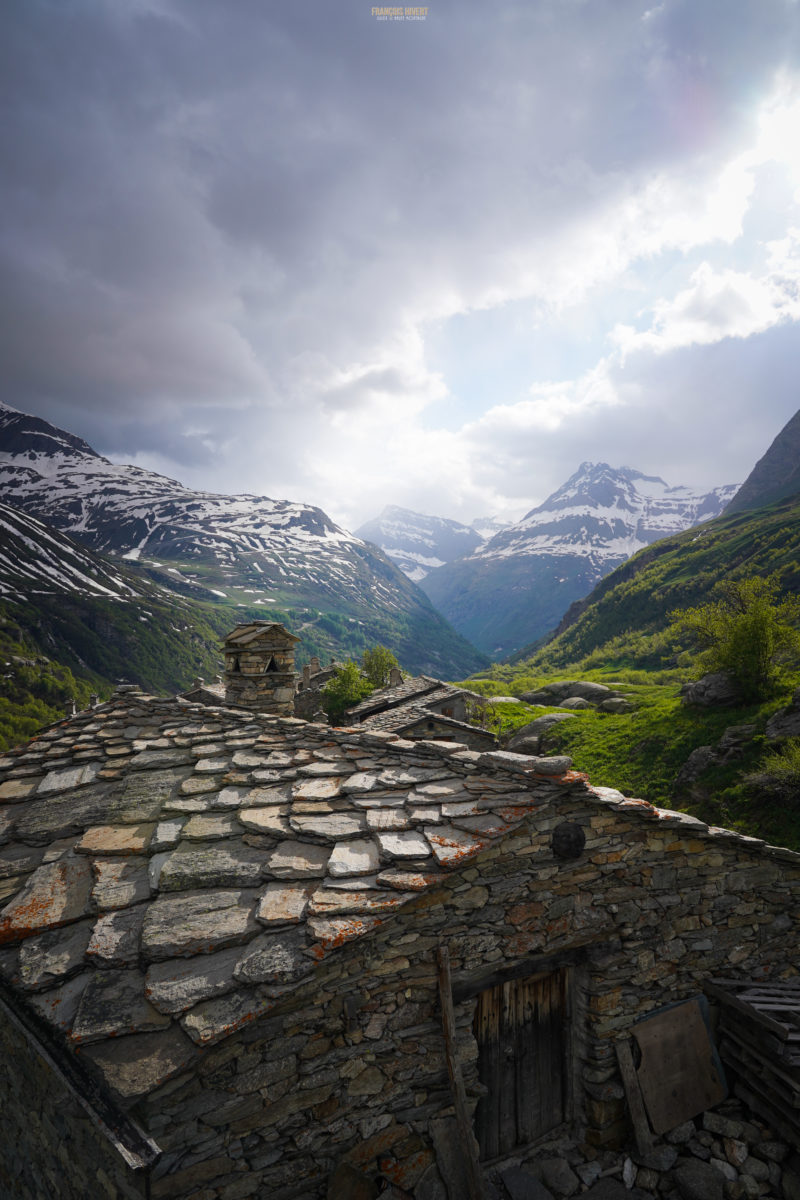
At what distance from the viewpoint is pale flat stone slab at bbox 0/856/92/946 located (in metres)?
4.14

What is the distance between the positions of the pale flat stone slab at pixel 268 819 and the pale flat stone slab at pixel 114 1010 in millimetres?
1596

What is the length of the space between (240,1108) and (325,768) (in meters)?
3.20

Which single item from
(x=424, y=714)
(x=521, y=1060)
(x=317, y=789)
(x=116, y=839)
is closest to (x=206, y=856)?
(x=116, y=839)

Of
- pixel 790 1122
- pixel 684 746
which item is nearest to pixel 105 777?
pixel 790 1122

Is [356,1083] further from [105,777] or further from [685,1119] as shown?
[685,1119]

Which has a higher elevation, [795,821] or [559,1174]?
[795,821]

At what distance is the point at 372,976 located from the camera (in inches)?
191

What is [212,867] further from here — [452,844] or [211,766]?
[452,844]

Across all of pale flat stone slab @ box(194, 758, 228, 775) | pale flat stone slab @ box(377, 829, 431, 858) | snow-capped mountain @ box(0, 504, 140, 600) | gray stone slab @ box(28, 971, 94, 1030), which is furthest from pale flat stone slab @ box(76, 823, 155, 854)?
snow-capped mountain @ box(0, 504, 140, 600)

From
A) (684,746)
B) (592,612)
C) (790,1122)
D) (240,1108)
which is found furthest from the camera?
(592,612)

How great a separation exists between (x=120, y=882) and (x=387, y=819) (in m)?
2.75

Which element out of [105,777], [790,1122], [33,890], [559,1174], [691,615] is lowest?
[559,1174]

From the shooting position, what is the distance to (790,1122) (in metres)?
6.12

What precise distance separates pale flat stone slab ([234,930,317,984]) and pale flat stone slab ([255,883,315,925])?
119mm
